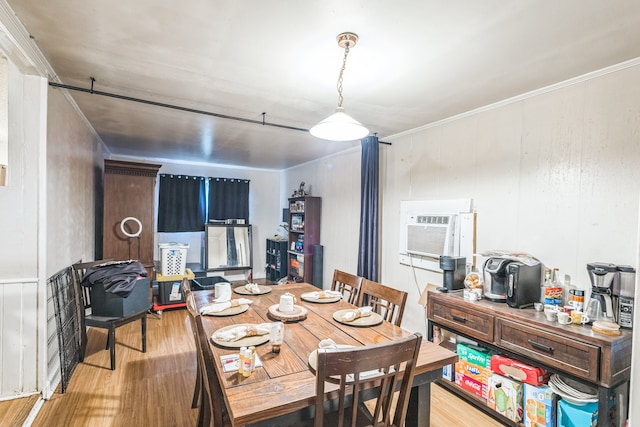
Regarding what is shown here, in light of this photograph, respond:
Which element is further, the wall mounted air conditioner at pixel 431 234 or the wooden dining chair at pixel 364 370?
the wall mounted air conditioner at pixel 431 234

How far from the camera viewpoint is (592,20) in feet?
5.02

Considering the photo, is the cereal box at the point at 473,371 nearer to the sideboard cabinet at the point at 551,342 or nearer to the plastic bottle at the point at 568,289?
the sideboard cabinet at the point at 551,342

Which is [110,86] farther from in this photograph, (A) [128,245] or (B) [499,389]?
(B) [499,389]

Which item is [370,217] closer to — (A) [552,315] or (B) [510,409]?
(A) [552,315]

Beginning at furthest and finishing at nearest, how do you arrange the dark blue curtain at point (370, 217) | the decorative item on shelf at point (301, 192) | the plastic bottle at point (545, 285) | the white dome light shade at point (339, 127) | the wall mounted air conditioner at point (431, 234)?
the decorative item on shelf at point (301, 192) → the dark blue curtain at point (370, 217) → the wall mounted air conditioner at point (431, 234) → the plastic bottle at point (545, 285) → the white dome light shade at point (339, 127)

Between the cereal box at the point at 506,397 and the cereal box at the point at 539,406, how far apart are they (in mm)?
41

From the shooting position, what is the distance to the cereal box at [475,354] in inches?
92.2

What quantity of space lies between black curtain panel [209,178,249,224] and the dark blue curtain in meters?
3.45

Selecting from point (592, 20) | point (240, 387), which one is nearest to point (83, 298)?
point (240, 387)

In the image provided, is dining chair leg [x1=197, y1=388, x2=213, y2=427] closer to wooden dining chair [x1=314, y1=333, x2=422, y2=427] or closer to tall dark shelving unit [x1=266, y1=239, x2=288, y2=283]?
wooden dining chair [x1=314, y1=333, x2=422, y2=427]

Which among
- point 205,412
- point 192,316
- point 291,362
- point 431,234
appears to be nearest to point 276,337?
point 291,362

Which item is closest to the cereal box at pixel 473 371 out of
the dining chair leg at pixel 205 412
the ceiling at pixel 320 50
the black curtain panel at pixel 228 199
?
the dining chair leg at pixel 205 412

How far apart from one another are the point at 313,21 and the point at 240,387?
67.0 inches

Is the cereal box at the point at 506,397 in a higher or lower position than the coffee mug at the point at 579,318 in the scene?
lower
